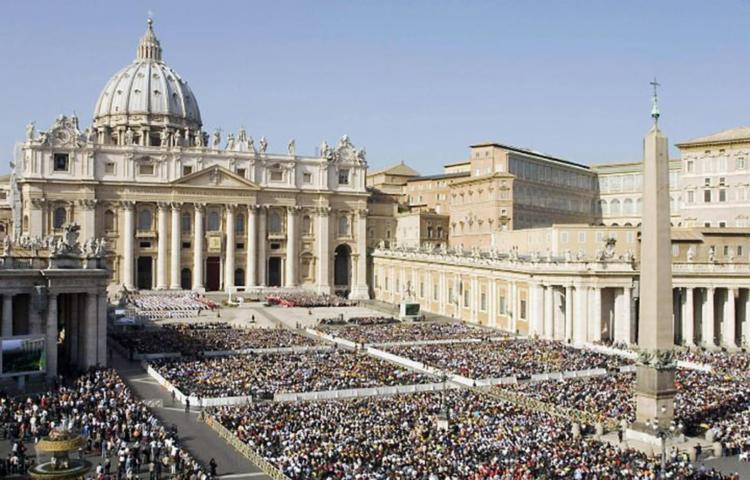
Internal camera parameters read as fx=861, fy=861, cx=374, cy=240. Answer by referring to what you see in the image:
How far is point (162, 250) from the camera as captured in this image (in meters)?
85.1

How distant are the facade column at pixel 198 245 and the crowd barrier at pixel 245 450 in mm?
56340

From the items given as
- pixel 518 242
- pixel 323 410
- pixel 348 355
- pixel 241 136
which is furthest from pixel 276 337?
pixel 241 136

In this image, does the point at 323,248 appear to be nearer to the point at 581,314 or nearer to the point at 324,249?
the point at 324,249

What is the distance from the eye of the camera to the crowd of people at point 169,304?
65812mm

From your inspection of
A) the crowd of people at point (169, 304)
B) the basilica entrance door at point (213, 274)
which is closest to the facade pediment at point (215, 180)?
the basilica entrance door at point (213, 274)

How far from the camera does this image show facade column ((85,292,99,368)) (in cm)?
3834

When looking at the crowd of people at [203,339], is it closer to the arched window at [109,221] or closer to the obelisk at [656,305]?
the obelisk at [656,305]

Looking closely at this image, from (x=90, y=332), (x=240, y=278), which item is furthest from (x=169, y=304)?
(x=90, y=332)

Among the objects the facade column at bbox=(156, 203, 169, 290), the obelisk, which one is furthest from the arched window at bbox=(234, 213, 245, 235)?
the obelisk

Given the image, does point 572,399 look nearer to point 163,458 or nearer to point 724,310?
point 163,458

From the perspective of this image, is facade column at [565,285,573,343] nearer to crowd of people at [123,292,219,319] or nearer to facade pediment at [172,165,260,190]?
crowd of people at [123,292,219,319]

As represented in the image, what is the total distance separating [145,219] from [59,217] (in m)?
8.14

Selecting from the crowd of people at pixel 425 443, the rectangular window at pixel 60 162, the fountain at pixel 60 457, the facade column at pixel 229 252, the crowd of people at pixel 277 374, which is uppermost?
the rectangular window at pixel 60 162

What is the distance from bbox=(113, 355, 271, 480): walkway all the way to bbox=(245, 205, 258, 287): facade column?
46.7m
